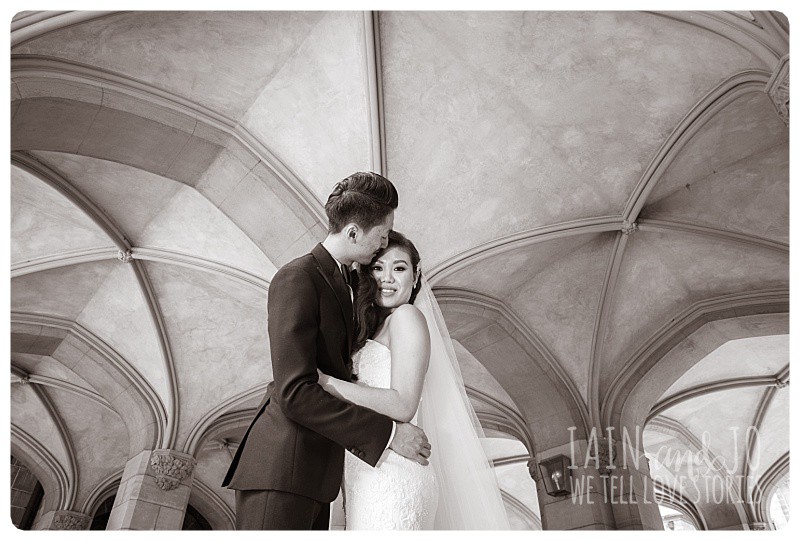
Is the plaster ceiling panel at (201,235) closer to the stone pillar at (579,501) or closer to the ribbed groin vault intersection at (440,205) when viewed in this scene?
the ribbed groin vault intersection at (440,205)

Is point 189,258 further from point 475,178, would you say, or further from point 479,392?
point 479,392

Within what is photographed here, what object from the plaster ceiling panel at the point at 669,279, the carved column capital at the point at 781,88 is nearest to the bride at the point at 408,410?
the carved column capital at the point at 781,88

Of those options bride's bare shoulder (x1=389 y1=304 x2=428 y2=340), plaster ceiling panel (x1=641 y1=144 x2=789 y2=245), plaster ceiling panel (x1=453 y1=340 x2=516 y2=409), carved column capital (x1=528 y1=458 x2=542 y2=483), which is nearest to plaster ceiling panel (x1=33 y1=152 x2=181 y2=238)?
plaster ceiling panel (x1=453 y1=340 x2=516 y2=409)

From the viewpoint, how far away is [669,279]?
9797 mm

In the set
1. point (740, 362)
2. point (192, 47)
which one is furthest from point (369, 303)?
point (740, 362)

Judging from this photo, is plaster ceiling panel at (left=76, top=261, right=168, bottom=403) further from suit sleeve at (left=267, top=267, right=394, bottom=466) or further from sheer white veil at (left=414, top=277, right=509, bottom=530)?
suit sleeve at (left=267, top=267, right=394, bottom=466)

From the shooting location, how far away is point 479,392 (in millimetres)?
12164

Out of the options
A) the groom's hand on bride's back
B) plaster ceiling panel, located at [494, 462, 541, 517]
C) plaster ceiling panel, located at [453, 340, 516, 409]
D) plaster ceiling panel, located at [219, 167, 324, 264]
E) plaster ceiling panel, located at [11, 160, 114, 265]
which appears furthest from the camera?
plaster ceiling panel, located at [494, 462, 541, 517]

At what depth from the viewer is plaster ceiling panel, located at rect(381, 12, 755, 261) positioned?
20.6ft

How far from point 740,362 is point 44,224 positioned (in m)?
12.3

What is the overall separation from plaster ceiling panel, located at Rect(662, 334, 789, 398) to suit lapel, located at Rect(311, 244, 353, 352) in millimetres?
11493

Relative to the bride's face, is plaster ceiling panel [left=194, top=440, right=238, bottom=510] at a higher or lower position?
higher

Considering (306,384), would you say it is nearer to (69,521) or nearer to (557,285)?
(557,285)
